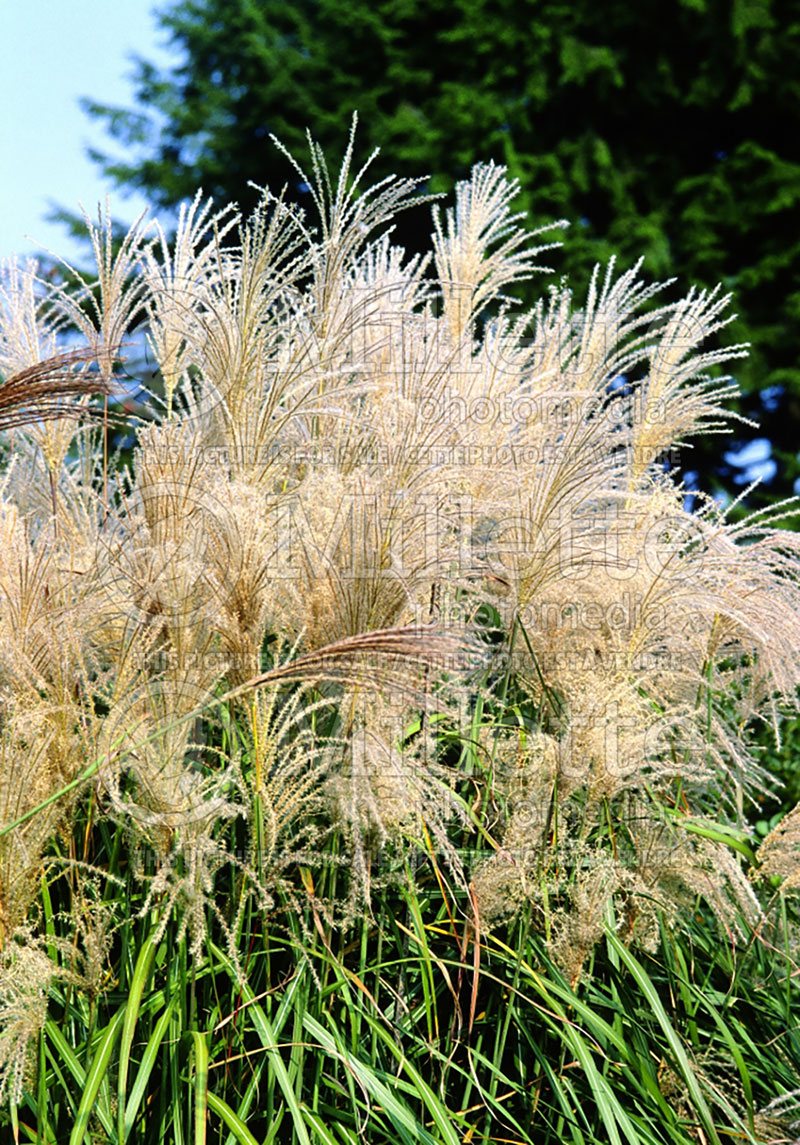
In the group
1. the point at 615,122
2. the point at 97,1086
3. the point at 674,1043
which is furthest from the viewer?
the point at 615,122

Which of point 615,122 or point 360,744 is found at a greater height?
point 615,122

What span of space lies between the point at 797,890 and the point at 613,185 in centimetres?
809

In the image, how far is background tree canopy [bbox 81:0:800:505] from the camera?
9.55 metres

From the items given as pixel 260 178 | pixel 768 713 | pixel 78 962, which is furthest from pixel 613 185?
pixel 78 962

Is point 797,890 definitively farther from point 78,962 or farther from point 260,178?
point 260,178

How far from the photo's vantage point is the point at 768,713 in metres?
3.39

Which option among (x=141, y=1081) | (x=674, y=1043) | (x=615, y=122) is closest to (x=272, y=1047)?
(x=141, y=1081)

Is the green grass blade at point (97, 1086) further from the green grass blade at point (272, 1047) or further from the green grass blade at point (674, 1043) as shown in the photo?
the green grass blade at point (674, 1043)

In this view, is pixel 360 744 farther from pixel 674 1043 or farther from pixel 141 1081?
pixel 674 1043

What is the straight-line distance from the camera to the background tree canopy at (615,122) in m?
9.55

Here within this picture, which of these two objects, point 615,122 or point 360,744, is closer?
point 360,744

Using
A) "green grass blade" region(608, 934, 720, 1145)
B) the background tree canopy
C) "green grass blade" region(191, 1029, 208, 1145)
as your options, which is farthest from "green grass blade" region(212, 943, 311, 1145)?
the background tree canopy

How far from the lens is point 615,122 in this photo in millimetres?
10406

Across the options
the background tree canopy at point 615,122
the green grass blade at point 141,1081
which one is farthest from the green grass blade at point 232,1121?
the background tree canopy at point 615,122
